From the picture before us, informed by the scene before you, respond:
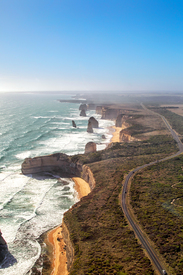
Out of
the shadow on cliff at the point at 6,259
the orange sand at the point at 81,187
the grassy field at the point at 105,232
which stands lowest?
the shadow on cliff at the point at 6,259

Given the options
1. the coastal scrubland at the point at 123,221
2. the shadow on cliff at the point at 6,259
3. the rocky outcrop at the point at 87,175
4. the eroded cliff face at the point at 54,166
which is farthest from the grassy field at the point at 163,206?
the shadow on cliff at the point at 6,259

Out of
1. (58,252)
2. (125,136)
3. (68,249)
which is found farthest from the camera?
(125,136)

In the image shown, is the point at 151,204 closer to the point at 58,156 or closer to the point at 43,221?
the point at 43,221

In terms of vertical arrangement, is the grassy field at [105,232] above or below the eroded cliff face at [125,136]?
below

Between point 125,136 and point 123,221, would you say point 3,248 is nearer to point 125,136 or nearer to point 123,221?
point 123,221

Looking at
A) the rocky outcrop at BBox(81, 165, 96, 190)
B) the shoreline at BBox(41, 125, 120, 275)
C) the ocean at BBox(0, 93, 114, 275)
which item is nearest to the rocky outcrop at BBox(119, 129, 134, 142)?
the ocean at BBox(0, 93, 114, 275)

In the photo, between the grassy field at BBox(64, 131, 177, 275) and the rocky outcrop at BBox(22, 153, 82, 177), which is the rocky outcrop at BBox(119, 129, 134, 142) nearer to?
the grassy field at BBox(64, 131, 177, 275)

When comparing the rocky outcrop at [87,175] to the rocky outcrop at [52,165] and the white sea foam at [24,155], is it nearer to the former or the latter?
the rocky outcrop at [52,165]

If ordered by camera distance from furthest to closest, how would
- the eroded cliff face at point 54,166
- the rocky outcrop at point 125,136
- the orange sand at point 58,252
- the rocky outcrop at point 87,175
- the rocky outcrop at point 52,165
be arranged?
the rocky outcrop at point 125,136 < the rocky outcrop at point 52,165 < the eroded cliff face at point 54,166 < the rocky outcrop at point 87,175 < the orange sand at point 58,252

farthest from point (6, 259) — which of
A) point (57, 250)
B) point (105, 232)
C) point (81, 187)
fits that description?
point (81, 187)
